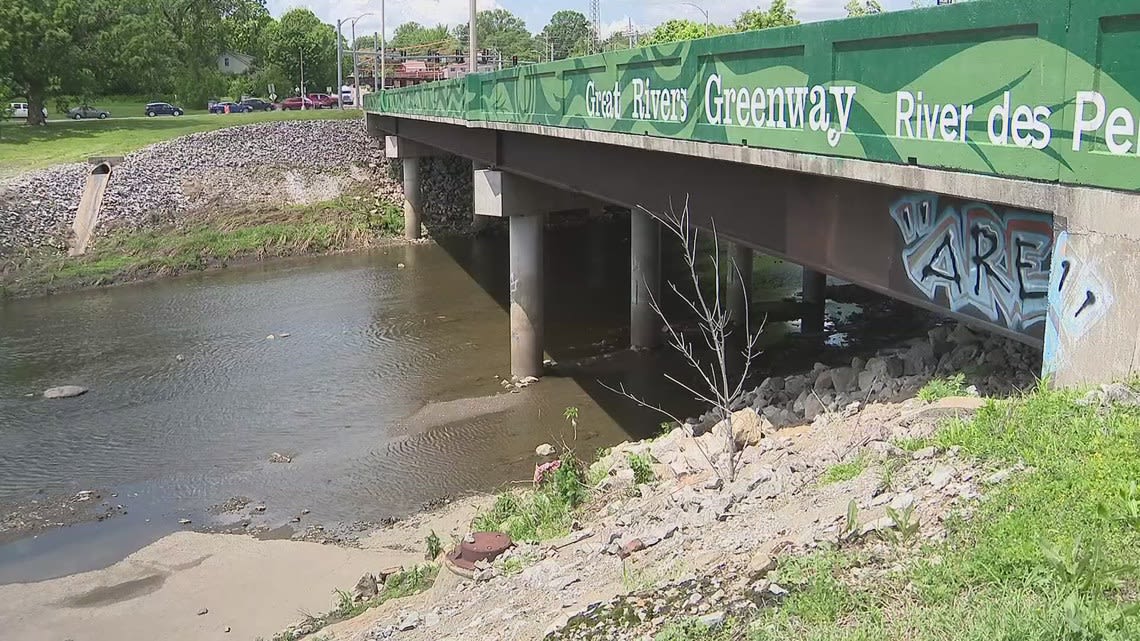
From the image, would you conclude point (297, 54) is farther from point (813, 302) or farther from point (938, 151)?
point (938, 151)

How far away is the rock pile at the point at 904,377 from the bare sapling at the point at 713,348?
1.91ft

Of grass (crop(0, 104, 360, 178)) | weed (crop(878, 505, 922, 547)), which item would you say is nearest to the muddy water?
weed (crop(878, 505, 922, 547))

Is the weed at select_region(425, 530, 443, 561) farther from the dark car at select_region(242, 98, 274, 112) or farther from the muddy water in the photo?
the dark car at select_region(242, 98, 274, 112)

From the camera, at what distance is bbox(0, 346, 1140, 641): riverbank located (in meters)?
4.42

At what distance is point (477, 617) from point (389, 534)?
18.5 feet

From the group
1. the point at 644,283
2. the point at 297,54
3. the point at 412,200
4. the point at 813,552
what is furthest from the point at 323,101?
the point at 813,552

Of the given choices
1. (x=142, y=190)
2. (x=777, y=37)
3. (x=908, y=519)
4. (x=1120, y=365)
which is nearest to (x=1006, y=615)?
(x=908, y=519)

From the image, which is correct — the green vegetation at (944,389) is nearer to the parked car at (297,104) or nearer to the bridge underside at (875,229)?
the bridge underside at (875,229)

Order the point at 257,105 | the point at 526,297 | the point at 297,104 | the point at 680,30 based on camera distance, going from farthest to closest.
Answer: the point at 297,104 → the point at 257,105 → the point at 680,30 → the point at 526,297

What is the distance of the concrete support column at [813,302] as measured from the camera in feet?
71.8

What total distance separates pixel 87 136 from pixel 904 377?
1714 inches

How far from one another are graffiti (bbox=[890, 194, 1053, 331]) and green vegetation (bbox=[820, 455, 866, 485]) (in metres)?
1.46

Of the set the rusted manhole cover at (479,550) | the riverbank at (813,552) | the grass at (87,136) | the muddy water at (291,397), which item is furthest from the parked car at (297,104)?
the rusted manhole cover at (479,550)

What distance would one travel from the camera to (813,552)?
532cm
